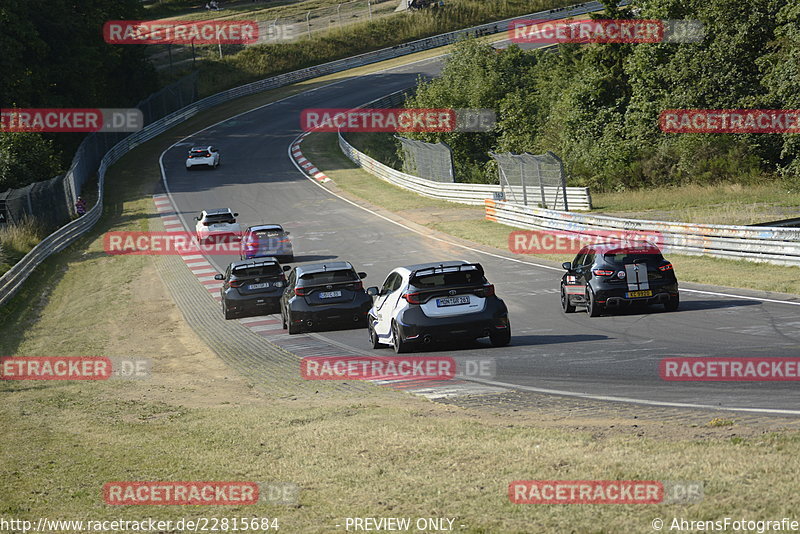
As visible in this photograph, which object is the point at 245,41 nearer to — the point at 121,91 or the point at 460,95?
the point at 121,91

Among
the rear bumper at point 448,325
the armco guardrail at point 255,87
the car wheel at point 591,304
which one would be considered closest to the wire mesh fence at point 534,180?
the car wheel at point 591,304

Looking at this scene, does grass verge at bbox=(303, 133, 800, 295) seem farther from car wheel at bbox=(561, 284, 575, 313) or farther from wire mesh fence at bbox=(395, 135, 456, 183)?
car wheel at bbox=(561, 284, 575, 313)

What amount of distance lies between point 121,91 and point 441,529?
78.3 meters

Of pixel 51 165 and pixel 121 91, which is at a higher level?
pixel 121 91

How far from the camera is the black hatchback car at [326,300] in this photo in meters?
19.8

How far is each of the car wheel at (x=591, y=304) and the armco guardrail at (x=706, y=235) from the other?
7169 millimetres

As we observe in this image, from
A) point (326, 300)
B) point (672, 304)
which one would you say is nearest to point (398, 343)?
point (326, 300)

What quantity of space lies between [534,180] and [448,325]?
23.0m

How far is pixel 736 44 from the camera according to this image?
41.6 metres

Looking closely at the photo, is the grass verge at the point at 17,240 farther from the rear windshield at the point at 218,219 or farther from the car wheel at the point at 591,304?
the car wheel at the point at 591,304

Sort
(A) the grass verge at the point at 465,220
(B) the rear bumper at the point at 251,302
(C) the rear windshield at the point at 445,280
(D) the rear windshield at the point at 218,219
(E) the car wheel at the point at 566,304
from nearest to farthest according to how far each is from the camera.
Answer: (C) the rear windshield at the point at 445,280 < (E) the car wheel at the point at 566,304 < (A) the grass verge at the point at 465,220 < (B) the rear bumper at the point at 251,302 < (D) the rear windshield at the point at 218,219

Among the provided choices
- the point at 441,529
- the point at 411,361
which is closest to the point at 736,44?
the point at 411,361

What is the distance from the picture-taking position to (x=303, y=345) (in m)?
18.8

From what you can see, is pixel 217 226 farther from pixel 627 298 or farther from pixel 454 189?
pixel 627 298
